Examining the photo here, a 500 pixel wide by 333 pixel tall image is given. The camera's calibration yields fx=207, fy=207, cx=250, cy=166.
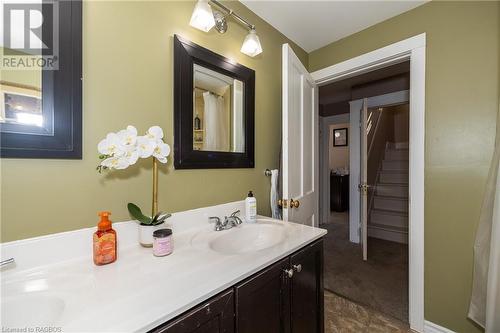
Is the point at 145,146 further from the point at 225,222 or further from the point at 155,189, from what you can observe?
the point at 225,222

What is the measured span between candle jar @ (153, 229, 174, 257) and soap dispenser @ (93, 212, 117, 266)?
14 centimetres

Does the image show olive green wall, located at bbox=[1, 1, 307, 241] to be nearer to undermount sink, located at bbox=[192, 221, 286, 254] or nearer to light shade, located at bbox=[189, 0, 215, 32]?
light shade, located at bbox=[189, 0, 215, 32]

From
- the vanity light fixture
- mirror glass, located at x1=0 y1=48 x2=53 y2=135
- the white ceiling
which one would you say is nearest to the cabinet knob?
mirror glass, located at x1=0 y1=48 x2=53 y2=135

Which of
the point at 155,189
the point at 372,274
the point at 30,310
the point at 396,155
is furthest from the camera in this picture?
the point at 396,155

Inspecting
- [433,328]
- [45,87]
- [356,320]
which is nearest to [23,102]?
[45,87]

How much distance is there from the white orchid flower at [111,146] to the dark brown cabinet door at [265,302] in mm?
669

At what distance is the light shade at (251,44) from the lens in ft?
4.53

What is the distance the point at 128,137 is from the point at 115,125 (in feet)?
0.45

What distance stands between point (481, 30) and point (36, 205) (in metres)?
2.43

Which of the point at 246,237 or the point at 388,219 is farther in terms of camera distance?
the point at 388,219

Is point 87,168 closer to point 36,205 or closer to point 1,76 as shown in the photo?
point 36,205

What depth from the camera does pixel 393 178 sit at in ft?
12.4

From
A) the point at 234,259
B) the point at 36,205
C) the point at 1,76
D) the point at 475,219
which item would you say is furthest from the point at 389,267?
the point at 1,76

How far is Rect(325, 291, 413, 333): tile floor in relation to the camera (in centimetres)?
151
